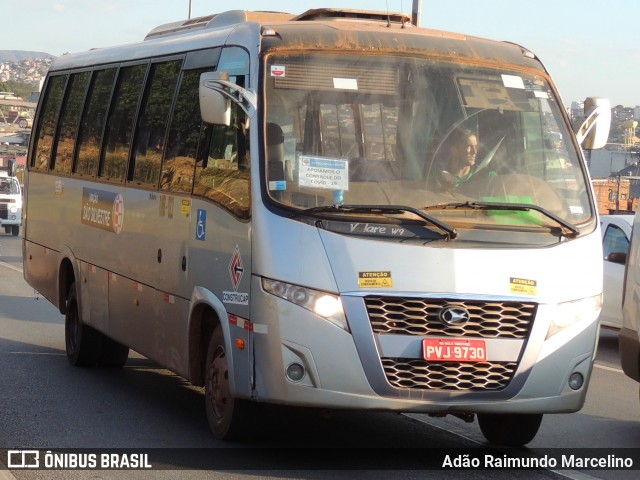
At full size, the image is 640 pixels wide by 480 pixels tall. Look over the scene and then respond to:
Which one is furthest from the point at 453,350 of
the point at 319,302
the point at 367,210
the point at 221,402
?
the point at 221,402

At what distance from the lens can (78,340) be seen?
1282cm

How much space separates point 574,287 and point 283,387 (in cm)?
184

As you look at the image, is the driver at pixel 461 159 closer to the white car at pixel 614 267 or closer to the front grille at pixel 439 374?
the front grille at pixel 439 374

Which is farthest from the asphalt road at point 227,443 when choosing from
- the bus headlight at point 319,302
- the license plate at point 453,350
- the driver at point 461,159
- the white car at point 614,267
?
the white car at point 614,267

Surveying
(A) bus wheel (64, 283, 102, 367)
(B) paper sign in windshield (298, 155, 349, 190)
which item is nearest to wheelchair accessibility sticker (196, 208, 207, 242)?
(B) paper sign in windshield (298, 155, 349, 190)

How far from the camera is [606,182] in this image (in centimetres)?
7025

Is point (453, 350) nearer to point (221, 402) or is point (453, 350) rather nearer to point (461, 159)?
point (461, 159)

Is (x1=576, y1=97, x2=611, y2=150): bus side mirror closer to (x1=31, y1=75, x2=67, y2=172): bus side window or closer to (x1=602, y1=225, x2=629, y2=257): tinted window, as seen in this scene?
(x1=31, y1=75, x2=67, y2=172): bus side window

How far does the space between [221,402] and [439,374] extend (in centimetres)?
165

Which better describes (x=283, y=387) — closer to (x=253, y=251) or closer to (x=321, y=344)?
(x=321, y=344)

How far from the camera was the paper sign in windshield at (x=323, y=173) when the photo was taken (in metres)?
8.07

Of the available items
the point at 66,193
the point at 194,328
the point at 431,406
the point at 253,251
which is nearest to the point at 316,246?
the point at 253,251

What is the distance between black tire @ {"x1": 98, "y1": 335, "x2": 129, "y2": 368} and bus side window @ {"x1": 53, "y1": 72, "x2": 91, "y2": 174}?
5.97 feet

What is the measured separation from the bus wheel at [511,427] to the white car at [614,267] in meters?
7.00
